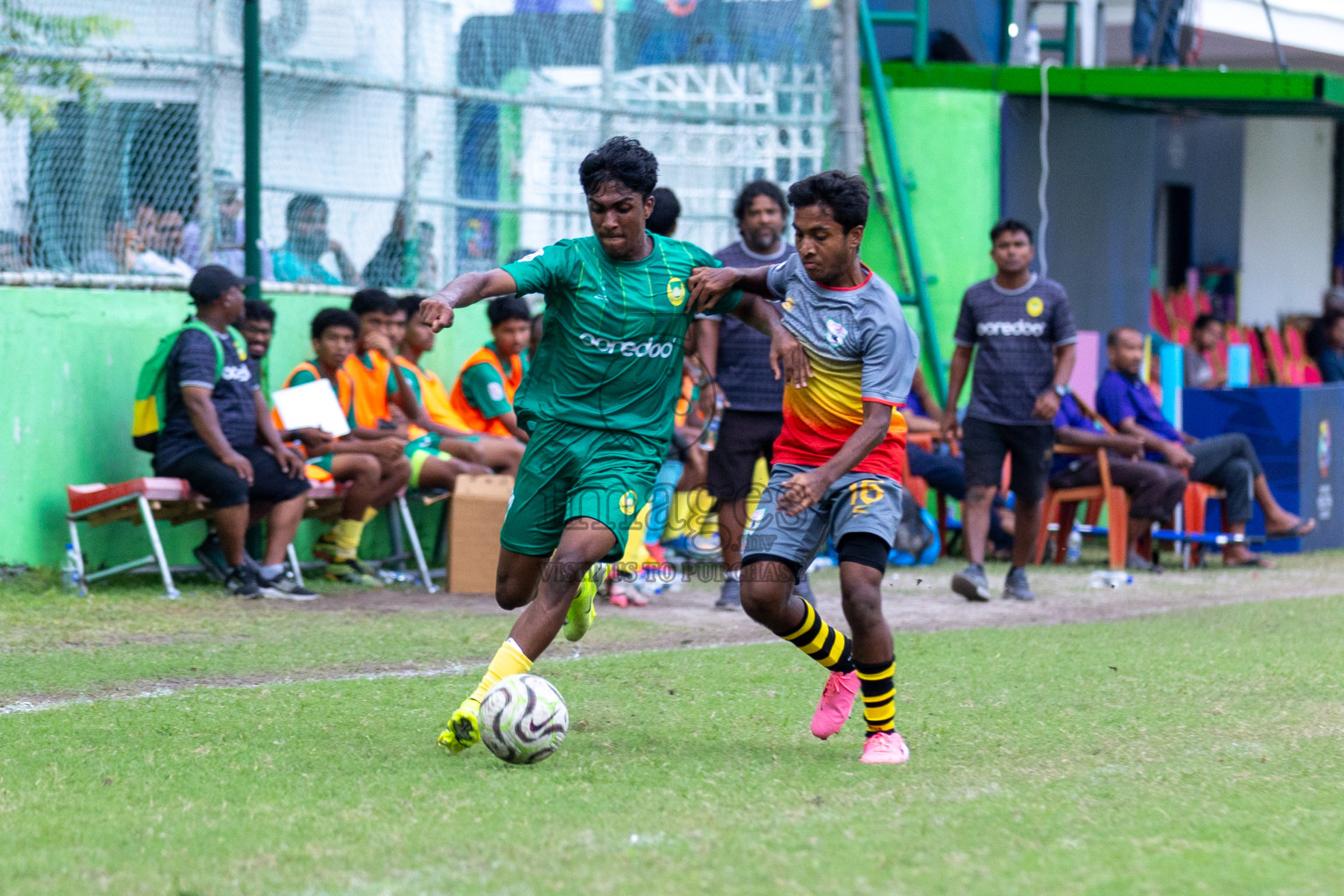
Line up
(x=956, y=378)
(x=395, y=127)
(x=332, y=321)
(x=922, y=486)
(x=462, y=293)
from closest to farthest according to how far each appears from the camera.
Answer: (x=462, y=293)
(x=956, y=378)
(x=332, y=321)
(x=395, y=127)
(x=922, y=486)

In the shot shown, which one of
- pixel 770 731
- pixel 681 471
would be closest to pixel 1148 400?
pixel 681 471

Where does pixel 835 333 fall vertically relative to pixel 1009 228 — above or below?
below

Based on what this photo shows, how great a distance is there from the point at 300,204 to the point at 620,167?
6.18m

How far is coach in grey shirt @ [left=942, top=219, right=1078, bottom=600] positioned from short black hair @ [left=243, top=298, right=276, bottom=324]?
159 inches

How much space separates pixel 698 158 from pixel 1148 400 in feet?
13.5

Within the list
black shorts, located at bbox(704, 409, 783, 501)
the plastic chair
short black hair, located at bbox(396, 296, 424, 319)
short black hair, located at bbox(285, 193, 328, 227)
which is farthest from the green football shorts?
the plastic chair

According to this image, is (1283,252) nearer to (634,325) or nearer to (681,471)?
(681,471)

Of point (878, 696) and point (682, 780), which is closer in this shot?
point (682, 780)

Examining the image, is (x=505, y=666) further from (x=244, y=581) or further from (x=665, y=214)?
(x=244, y=581)

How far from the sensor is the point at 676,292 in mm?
5754

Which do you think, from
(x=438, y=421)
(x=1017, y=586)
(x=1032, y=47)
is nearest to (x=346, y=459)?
(x=438, y=421)

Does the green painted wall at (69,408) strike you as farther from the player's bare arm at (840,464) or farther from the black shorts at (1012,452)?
the player's bare arm at (840,464)

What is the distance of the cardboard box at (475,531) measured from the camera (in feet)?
32.2

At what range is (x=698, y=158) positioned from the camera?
1383cm
